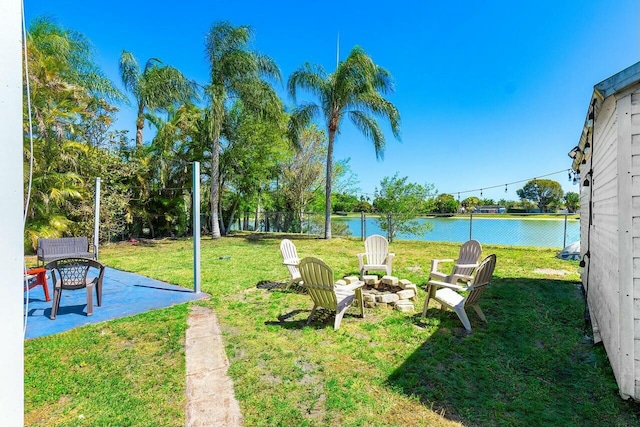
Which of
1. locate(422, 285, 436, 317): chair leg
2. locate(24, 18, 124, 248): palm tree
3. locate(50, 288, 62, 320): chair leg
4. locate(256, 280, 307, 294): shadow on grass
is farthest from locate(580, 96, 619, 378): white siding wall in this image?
locate(24, 18, 124, 248): palm tree

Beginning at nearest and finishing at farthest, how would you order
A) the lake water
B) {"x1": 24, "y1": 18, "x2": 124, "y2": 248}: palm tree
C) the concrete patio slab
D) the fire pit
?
the concrete patio slab < the fire pit < {"x1": 24, "y1": 18, "x2": 124, "y2": 248}: palm tree < the lake water

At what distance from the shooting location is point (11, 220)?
110 centimetres

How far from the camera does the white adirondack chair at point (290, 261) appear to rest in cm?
543

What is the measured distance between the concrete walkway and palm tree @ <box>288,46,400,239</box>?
10.2 meters

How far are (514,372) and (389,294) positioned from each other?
2107 mm

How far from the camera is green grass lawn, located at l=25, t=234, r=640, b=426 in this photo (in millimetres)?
2199

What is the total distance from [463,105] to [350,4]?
765 centimetres

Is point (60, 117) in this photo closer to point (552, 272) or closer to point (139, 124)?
point (139, 124)

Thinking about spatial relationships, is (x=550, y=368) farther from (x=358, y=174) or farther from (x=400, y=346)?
(x=358, y=174)

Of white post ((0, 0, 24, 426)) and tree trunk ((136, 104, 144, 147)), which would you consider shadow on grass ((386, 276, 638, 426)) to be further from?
tree trunk ((136, 104, 144, 147))

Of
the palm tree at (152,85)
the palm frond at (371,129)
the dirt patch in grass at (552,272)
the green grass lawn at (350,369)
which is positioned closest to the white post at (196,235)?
the green grass lawn at (350,369)

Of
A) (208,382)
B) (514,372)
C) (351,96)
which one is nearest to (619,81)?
(514,372)

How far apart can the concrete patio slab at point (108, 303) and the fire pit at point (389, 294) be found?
9.30 feet

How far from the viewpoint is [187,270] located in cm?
723
